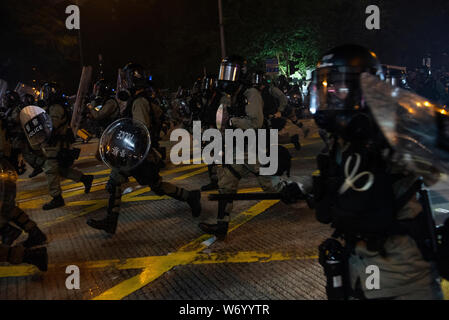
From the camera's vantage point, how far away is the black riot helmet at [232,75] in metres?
4.45

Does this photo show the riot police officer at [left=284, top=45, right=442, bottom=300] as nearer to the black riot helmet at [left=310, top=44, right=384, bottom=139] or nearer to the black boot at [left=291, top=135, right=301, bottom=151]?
the black riot helmet at [left=310, top=44, right=384, bottom=139]

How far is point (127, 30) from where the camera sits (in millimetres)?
28578

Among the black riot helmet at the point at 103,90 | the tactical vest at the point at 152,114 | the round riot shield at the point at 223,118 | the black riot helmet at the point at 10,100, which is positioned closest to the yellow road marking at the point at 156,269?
the round riot shield at the point at 223,118

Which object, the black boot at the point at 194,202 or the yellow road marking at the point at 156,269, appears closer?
the yellow road marking at the point at 156,269

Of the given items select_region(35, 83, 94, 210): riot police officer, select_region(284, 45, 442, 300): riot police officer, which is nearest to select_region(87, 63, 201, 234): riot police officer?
select_region(35, 83, 94, 210): riot police officer

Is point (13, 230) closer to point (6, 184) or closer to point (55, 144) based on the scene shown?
point (6, 184)

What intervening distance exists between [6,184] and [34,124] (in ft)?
2.91

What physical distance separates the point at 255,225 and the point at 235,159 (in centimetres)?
114

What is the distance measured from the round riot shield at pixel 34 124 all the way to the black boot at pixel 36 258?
1.41m

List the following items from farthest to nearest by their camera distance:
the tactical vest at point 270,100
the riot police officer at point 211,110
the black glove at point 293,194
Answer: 1. the tactical vest at point 270,100
2. the riot police officer at point 211,110
3. the black glove at point 293,194

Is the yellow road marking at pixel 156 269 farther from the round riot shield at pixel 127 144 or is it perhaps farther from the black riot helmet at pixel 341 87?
the black riot helmet at pixel 341 87

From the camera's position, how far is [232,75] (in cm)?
445

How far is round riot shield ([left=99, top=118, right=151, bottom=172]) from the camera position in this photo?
4.58 meters

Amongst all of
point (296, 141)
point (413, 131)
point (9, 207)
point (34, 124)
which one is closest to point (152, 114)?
point (34, 124)
